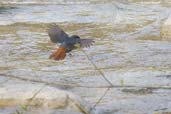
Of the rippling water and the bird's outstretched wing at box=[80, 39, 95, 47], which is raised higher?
the bird's outstretched wing at box=[80, 39, 95, 47]

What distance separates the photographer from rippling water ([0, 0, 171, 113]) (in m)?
8.28

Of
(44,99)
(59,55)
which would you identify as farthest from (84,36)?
(59,55)

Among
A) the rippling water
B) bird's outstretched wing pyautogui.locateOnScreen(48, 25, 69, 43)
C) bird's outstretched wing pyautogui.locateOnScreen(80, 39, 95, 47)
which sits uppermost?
bird's outstretched wing pyautogui.locateOnScreen(80, 39, 95, 47)

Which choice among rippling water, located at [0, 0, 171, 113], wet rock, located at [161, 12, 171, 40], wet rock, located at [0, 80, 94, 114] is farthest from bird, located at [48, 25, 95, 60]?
wet rock, located at [161, 12, 171, 40]

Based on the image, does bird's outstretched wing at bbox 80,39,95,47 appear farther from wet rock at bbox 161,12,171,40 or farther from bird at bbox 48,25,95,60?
wet rock at bbox 161,12,171,40

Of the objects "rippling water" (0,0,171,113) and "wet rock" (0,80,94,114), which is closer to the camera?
"wet rock" (0,80,94,114)

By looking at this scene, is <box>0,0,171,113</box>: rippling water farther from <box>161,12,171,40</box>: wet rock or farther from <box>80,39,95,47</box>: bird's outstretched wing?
<box>80,39,95,47</box>: bird's outstretched wing

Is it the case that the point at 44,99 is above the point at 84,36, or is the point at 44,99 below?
above

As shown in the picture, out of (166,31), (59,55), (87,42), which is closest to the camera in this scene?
(59,55)

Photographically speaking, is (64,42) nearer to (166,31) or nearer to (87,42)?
(87,42)

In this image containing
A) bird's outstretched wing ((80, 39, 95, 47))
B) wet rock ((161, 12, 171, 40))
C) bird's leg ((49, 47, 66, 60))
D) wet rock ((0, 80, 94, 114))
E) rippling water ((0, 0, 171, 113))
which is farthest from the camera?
wet rock ((161, 12, 171, 40))

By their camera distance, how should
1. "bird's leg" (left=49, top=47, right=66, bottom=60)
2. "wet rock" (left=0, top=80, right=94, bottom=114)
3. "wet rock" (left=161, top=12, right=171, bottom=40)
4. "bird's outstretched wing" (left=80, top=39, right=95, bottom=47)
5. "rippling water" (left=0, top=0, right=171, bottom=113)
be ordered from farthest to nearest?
"wet rock" (left=161, top=12, right=171, bottom=40), "rippling water" (left=0, top=0, right=171, bottom=113), "wet rock" (left=0, top=80, right=94, bottom=114), "bird's outstretched wing" (left=80, top=39, right=95, bottom=47), "bird's leg" (left=49, top=47, right=66, bottom=60)

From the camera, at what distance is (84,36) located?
10.3 meters

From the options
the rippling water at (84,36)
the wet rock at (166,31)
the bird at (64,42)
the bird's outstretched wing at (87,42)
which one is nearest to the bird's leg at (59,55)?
the bird at (64,42)
